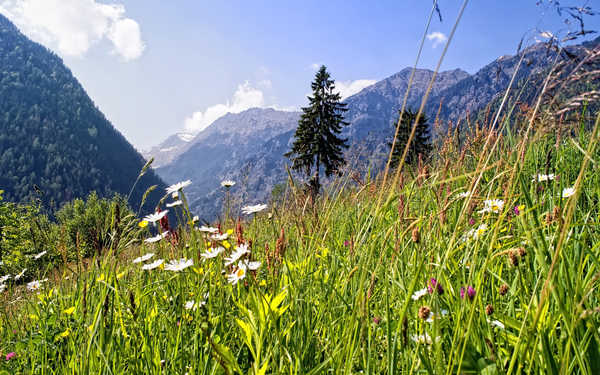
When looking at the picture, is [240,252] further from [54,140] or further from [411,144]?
[54,140]

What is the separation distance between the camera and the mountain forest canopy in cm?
13088

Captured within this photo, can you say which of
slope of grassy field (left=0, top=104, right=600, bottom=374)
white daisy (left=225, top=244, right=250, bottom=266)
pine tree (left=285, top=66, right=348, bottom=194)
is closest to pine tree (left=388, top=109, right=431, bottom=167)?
slope of grassy field (left=0, top=104, right=600, bottom=374)

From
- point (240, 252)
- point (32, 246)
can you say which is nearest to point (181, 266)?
point (240, 252)

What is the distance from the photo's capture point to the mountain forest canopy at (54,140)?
429 ft

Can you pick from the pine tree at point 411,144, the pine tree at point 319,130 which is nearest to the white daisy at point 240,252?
the pine tree at point 411,144

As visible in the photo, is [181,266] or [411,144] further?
[411,144]

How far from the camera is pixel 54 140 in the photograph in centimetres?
15100

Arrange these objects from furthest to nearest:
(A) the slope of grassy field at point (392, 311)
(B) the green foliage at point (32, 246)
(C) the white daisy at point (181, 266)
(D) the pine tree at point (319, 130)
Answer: (D) the pine tree at point (319, 130) → (B) the green foliage at point (32, 246) → (C) the white daisy at point (181, 266) → (A) the slope of grassy field at point (392, 311)

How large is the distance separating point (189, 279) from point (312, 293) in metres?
0.75

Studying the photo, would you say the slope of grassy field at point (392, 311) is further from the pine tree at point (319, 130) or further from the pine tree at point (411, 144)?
the pine tree at point (319, 130)

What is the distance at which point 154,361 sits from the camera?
1194mm

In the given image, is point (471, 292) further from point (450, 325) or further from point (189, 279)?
point (189, 279)

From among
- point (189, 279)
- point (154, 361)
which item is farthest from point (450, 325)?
point (189, 279)

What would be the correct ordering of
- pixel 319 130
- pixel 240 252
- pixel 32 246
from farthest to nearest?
pixel 319 130, pixel 32 246, pixel 240 252
